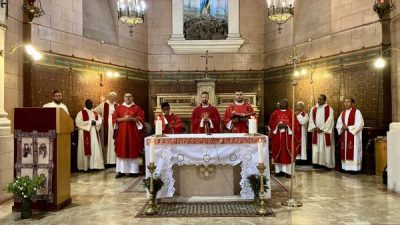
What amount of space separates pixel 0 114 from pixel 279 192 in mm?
5043

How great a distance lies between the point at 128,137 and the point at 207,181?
3.40 metres

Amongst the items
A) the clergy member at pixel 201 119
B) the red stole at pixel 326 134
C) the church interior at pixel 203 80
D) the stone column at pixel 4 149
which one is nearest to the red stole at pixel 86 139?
the church interior at pixel 203 80

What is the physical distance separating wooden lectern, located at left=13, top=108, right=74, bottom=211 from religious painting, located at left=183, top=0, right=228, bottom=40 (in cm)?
879

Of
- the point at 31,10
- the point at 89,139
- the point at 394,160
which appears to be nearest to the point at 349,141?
the point at 394,160

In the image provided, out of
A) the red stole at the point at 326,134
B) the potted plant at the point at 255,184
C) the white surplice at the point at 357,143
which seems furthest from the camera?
the red stole at the point at 326,134

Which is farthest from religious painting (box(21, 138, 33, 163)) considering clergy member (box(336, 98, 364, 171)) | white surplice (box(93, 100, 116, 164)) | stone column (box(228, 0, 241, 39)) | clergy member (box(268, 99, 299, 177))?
stone column (box(228, 0, 241, 39))

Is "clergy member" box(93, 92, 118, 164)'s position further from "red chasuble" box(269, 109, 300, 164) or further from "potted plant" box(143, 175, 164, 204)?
"potted plant" box(143, 175, 164, 204)

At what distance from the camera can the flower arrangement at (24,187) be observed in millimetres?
5430

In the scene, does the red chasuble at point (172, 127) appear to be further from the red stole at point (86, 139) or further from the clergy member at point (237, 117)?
the red stole at point (86, 139)

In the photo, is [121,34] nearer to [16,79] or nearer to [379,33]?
[16,79]

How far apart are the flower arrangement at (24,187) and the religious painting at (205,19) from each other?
939 centimetres

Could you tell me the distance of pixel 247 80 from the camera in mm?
13875

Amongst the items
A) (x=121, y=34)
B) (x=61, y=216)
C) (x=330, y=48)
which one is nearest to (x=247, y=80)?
(x=330, y=48)

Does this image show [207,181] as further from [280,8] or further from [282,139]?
[280,8]
